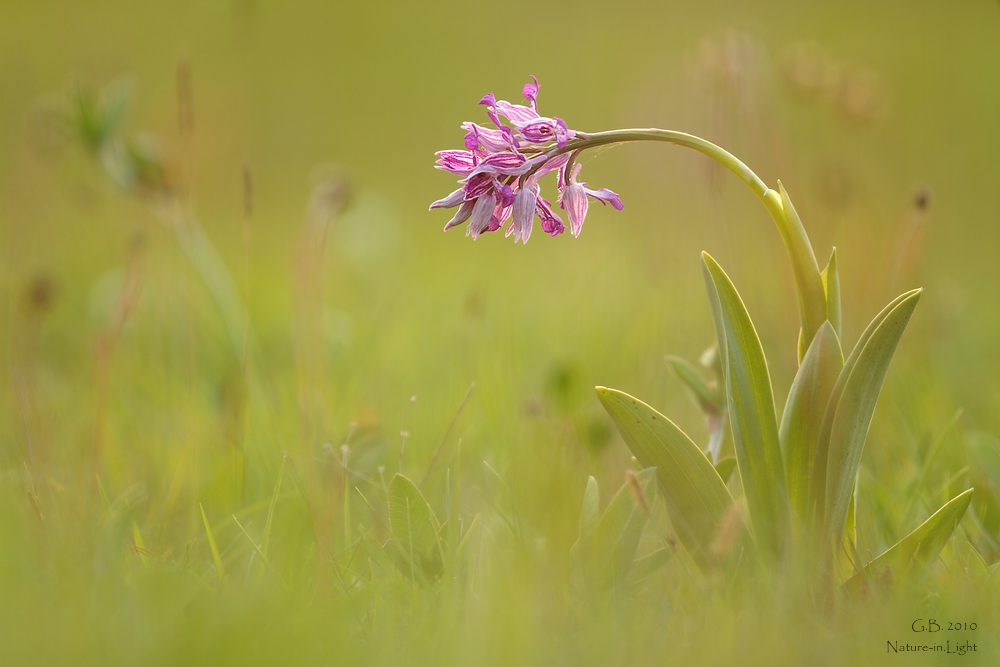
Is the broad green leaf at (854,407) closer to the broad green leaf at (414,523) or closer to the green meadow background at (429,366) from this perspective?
the green meadow background at (429,366)

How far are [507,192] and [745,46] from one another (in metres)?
1.60

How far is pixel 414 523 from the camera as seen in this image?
113 centimetres

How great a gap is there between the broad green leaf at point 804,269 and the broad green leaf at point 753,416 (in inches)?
3.5

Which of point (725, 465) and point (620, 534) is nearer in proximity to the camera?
point (620, 534)

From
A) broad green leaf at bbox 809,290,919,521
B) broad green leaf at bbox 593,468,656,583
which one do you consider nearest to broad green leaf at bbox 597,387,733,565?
broad green leaf at bbox 593,468,656,583

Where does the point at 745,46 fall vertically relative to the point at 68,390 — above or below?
above

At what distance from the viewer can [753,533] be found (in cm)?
117

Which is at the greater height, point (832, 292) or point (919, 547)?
point (832, 292)

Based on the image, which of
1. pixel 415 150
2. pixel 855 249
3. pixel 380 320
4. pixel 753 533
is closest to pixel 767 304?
pixel 855 249

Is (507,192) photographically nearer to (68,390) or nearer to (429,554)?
(429,554)

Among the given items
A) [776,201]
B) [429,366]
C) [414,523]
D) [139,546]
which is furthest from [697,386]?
[429,366]

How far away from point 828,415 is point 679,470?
0.75 ft

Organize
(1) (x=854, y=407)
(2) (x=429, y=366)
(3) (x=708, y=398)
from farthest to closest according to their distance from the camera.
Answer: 1. (2) (x=429, y=366)
2. (3) (x=708, y=398)
3. (1) (x=854, y=407)

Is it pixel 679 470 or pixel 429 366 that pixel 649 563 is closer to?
pixel 679 470
